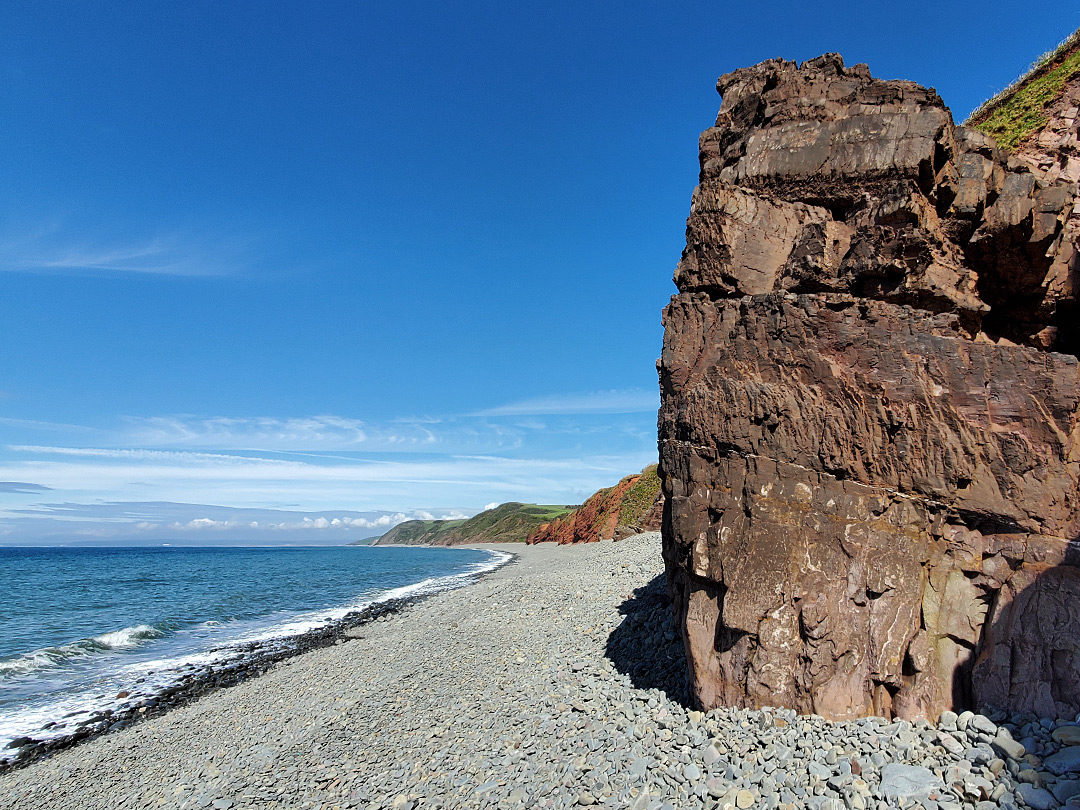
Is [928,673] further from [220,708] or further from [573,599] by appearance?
[220,708]

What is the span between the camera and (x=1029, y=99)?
14.6m

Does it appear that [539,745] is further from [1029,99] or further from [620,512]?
[620,512]

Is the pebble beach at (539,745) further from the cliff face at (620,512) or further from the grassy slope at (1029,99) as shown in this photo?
the cliff face at (620,512)

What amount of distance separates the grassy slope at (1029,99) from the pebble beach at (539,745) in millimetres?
12928

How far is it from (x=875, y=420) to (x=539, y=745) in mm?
7093

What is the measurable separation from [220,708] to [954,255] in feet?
64.6

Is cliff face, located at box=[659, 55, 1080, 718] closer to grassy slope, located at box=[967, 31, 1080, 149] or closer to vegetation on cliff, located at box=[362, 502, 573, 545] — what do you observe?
grassy slope, located at box=[967, 31, 1080, 149]

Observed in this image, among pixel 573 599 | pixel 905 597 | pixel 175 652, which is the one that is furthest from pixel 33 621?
pixel 905 597

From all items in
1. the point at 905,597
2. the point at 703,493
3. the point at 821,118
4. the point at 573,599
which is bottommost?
the point at 573,599

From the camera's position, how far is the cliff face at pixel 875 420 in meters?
7.44

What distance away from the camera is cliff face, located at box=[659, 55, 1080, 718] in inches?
293

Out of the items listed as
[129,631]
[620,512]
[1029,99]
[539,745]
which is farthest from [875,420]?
[620,512]

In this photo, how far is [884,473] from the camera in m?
7.96

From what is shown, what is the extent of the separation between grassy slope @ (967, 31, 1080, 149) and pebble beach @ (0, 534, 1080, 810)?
1293cm
